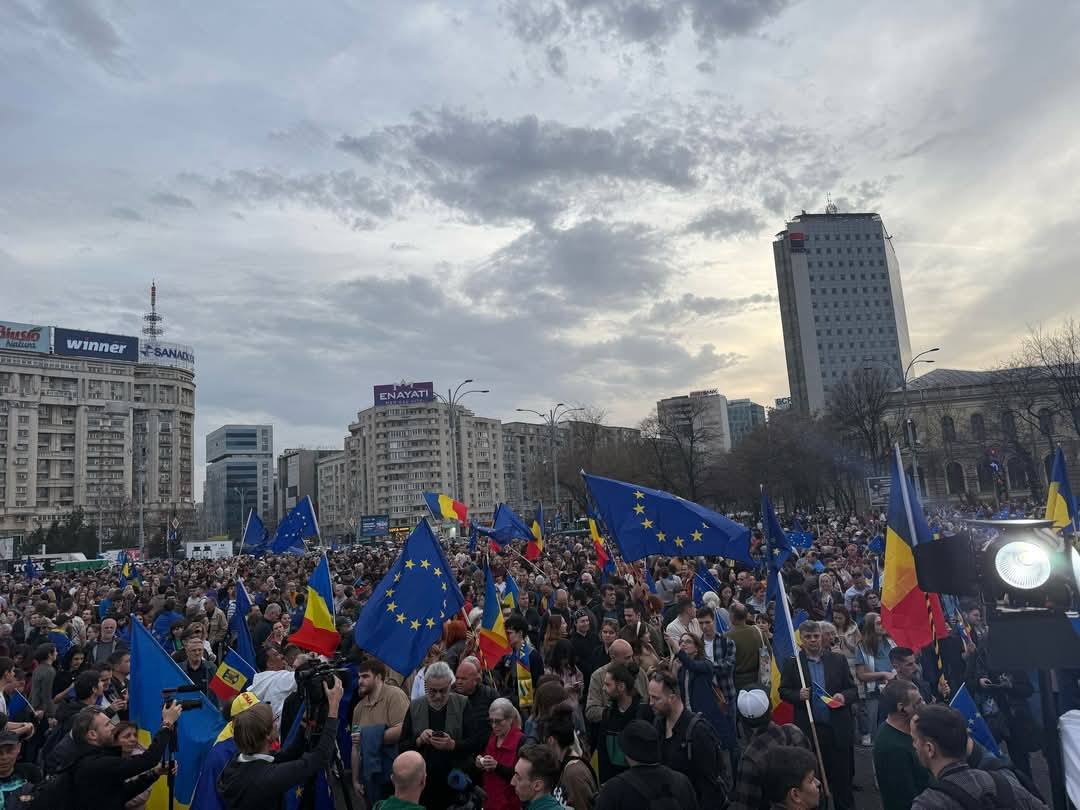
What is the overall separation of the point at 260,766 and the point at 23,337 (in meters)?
122

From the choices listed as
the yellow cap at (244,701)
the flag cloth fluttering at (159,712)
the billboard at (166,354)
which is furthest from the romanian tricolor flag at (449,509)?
the billboard at (166,354)

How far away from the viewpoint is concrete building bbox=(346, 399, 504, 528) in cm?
14775

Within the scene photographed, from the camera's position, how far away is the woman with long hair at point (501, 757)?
540cm

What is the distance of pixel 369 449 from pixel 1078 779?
514 feet

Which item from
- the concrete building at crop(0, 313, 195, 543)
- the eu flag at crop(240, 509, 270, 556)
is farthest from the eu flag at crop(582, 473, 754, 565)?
the concrete building at crop(0, 313, 195, 543)

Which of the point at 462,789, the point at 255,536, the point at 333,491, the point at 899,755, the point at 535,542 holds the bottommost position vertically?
the point at 462,789

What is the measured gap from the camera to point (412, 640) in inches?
297

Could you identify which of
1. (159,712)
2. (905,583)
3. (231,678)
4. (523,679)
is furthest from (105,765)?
(905,583)

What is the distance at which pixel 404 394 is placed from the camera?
150 metres

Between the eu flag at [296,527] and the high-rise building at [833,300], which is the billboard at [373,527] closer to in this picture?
the eu flag at [296,527]

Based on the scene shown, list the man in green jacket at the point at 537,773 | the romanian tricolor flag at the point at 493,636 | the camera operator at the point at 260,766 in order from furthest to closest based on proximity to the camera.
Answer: the romanian tricolor flag at the point at 493,636, the camera operator at the point at 260,766, the man in green jacket at the point at 537,773

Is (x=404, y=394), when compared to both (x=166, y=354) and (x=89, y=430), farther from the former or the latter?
(x=89, y=430)

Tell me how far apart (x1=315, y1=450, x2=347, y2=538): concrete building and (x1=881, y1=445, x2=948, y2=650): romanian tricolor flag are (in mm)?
161545

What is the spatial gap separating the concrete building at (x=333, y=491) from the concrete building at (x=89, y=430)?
50.1 metres
